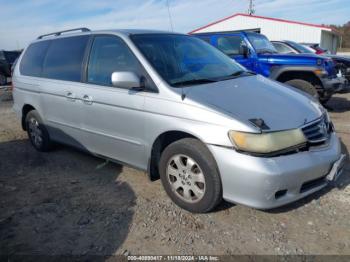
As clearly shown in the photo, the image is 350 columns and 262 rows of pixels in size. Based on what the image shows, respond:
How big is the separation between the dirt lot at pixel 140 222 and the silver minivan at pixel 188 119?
0.28 metres

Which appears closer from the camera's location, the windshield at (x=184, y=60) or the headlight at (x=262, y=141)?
the headlight at (x=262, y=141)

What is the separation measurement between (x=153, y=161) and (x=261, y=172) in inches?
50.4

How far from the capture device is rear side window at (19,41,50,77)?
17.3 feet

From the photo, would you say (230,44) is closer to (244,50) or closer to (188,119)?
(244,50)

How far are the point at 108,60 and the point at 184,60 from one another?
2.91 ft

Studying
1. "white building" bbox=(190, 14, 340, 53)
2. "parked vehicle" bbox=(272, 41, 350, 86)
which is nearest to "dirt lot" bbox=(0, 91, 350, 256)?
"parked vehicle" bbox=(272, 41, 350, 86)

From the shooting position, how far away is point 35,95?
5234mm

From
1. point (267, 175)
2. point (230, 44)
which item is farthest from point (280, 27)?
point (267, 175)

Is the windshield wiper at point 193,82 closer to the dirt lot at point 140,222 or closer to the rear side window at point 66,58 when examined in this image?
the dirt lot at point 140,222

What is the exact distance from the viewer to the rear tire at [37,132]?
5.31m

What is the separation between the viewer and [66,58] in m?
4.71

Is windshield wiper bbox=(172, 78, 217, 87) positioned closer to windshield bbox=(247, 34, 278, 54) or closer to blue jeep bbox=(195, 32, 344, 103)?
blue jeep bbox=(195, 32, 344, 103)

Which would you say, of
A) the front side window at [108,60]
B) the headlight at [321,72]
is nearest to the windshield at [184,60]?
the front side window at [108,60]

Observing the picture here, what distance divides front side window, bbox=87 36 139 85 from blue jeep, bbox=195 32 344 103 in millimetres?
4640
